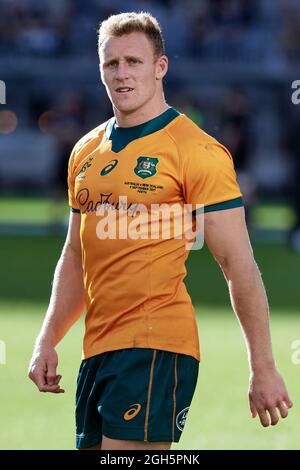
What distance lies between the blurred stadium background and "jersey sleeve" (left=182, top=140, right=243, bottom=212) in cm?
297

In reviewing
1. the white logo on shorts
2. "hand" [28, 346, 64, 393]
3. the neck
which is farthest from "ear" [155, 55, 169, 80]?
the white logo on shorts

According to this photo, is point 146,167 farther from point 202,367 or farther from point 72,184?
point 202,367

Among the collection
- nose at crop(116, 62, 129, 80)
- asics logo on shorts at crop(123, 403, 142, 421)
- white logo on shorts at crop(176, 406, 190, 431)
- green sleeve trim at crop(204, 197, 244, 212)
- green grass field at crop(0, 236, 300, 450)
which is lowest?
green grass field at crop(0, 236, 300, 450)

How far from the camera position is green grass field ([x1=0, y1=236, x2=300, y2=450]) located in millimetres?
7961

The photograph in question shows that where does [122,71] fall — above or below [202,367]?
above

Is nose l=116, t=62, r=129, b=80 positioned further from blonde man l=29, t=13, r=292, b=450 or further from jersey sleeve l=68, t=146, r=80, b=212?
jersey sleeve l=68, t=146, r=80, b=212

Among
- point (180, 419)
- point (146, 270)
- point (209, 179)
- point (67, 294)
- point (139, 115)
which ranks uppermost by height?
point (139, 115)

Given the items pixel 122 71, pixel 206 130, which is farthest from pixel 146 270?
pixel 206 130

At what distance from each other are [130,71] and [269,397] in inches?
55.5

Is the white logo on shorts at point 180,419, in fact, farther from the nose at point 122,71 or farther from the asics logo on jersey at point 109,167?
the nose at point 122,71

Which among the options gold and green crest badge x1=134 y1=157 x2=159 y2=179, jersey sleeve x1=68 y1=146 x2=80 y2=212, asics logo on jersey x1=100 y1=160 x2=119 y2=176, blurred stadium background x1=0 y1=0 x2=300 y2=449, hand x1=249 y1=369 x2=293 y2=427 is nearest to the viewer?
hand x1=249 y1=369 x2=293 y2=427

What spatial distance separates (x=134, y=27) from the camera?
201 inches
